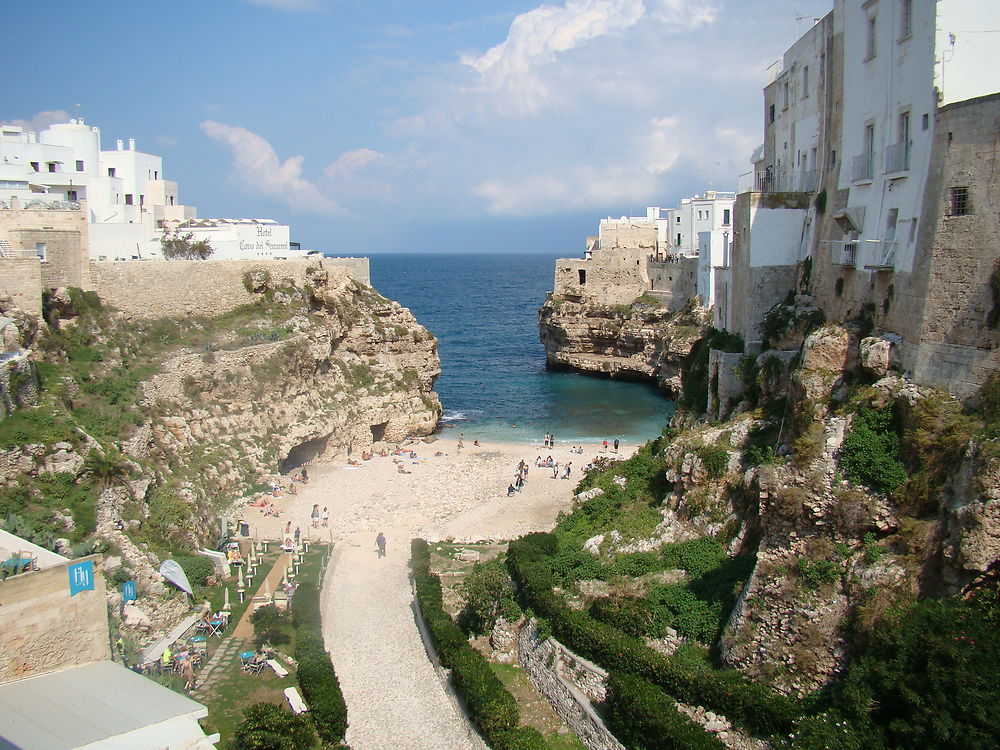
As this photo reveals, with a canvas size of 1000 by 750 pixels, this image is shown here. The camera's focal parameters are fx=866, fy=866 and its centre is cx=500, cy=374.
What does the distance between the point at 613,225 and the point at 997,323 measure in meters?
59.9

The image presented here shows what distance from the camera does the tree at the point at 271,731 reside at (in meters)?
17.3

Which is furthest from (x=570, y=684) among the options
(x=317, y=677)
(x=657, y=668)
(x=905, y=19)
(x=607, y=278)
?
(x=607, y=278)

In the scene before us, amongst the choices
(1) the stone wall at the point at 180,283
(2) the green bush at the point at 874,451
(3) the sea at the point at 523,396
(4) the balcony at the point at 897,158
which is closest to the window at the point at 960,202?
(4) the balcony at the point at 897,158

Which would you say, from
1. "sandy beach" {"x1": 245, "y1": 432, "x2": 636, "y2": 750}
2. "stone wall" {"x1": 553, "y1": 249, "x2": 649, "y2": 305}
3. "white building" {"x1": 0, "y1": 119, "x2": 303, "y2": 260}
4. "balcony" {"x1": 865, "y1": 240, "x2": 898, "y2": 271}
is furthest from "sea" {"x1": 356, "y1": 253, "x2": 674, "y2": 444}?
"balcony" {"x1": 865, "y1": 240, "x2": 898, "y2": 271}

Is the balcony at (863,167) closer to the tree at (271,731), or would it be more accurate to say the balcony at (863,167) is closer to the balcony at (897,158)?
the balcony at (897,158)

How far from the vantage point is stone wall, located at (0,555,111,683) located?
15547 mm

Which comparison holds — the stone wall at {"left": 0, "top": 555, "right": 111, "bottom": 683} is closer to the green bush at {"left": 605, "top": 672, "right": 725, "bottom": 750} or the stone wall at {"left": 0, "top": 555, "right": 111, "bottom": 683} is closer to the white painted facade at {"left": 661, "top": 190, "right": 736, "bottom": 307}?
the green bush at {"left": 605, "top": 672, "right": 725, "bottom": 750}

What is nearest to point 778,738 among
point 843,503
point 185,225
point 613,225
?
point 843,503

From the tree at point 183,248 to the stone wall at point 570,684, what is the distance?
33674 mm

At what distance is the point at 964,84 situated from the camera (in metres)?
18.9

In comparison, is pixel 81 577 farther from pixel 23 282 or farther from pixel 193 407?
pixel 23 282

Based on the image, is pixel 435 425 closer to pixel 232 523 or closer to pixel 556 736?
pixel 232 523

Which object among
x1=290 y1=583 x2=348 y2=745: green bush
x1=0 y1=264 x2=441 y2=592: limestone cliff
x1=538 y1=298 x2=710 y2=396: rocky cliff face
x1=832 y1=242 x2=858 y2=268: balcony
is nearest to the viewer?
x1=290 y1=583 x2=348 y2=745: green bush

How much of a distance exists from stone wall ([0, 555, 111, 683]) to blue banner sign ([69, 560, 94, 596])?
0.08 m
